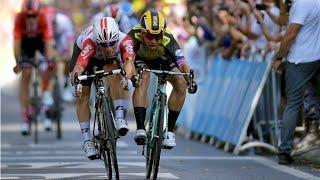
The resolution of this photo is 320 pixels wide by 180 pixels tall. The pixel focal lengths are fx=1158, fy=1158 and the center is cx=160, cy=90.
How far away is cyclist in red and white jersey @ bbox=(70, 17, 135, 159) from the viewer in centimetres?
1171

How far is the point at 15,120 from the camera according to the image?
24.3 m

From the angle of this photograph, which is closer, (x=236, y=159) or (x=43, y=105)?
(x=236, y=159)

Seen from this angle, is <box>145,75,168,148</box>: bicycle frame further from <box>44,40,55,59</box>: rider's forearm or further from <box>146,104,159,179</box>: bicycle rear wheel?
<box>44,40,55,59</box>: rider's forearm

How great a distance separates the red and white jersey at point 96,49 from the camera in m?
11.8

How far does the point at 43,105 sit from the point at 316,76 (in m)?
6.62

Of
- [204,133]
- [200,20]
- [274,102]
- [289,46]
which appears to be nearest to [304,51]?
[289,46]

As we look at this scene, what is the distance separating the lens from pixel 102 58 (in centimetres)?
1220

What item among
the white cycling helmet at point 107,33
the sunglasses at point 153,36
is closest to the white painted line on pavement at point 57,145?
the sunglasses at point 153,36

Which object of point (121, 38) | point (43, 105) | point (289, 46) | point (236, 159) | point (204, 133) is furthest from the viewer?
point (43, 105)

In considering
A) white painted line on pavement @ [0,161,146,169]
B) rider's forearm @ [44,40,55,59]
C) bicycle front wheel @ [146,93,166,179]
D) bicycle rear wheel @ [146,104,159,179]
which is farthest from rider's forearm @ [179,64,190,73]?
rider's forearm @ [44,40,55,59]

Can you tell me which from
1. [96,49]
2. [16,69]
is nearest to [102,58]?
[96,49]

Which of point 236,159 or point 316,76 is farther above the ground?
point 316,76

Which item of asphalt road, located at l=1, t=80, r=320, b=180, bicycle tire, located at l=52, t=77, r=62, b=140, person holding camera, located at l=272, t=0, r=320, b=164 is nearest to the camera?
asphalt road, located at l=1, t=80, r=320, b=180

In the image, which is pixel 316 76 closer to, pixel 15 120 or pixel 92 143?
pixel 92 143
